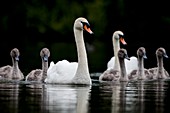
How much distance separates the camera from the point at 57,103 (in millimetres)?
16625

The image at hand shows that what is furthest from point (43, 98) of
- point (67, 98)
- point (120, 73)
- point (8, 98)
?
point (120, 73)

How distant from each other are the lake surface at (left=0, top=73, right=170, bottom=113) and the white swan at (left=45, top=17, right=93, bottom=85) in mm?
318

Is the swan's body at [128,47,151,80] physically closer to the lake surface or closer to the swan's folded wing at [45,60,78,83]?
the lake surface

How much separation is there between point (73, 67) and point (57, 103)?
539 cm

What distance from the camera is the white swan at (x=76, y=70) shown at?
2138 cm

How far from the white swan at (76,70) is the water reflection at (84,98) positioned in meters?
0.29

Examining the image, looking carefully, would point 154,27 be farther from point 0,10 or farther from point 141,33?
point 0,10

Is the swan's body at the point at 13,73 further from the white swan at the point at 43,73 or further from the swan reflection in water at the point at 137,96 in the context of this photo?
the swan reflection in water at the point at 137,96

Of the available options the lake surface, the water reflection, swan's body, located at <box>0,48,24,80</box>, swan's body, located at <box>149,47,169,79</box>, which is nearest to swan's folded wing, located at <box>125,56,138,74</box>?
swan's body, located at <box>149,47,169,79</box>

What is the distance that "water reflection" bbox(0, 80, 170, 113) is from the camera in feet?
51.5

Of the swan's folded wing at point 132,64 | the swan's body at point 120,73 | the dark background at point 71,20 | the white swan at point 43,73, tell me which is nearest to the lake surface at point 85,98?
the swan's body at point 120,73

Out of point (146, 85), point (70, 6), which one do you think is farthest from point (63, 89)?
point (70, 6)

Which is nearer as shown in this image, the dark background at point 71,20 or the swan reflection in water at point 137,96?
the swan reflection in water at point 137,96

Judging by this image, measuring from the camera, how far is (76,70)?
21.6m
